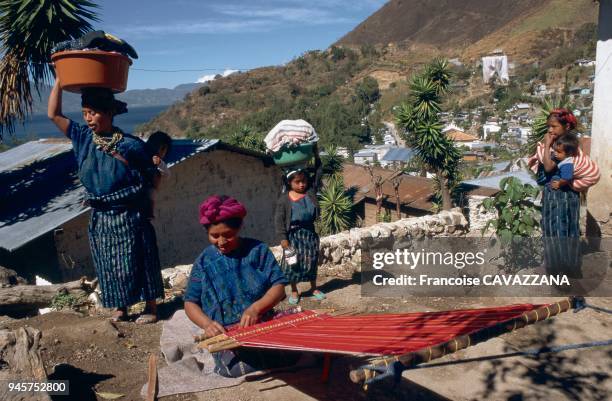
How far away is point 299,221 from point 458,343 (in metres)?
2.98

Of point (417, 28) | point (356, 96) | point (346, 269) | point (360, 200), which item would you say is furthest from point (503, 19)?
point (346, 269)

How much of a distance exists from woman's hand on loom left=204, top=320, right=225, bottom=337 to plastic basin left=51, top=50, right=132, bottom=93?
2235 mm

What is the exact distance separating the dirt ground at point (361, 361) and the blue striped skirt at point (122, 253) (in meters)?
0.30

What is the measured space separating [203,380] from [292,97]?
2596 inches

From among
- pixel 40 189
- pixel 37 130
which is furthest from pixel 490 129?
pixel 37 130

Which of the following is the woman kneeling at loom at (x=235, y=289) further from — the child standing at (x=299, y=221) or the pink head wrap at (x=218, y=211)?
the child standing at (x=299, y=221)

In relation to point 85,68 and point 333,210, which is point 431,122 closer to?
point 333,210

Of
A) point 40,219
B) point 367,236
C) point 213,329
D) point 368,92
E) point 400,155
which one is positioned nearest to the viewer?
point 213,329

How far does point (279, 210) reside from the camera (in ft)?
17.2

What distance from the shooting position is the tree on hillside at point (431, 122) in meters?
14.4

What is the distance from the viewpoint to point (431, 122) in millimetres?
14641

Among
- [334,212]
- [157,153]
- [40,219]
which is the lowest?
[334,212]

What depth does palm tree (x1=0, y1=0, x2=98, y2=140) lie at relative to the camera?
771cm

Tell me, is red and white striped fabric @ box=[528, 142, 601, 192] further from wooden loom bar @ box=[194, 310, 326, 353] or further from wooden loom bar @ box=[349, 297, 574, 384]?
wooden loom bar @ box=[194, 310, 326, 353]
